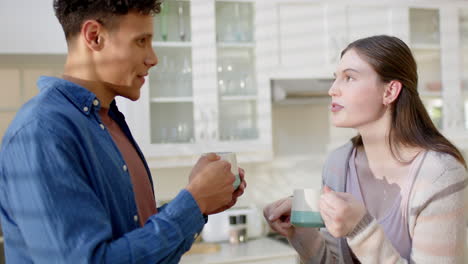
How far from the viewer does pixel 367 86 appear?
1.42 m

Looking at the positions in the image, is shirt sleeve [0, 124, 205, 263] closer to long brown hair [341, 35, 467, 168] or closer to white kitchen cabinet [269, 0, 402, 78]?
long brown hair [341, 35, 467, 168]

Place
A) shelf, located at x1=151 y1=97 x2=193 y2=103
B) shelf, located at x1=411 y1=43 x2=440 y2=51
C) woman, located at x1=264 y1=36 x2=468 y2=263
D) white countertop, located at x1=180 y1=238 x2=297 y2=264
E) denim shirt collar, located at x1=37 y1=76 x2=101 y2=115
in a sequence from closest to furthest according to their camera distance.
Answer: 1. denim shirt collar, located at x1=37 y1=76 x2=101 y2=115
2. woman, located at x1=264 y1=36 x2=468 y2=263
3. white countertop, located at x1=180 y1=238 x2=297 y2=264
4. shelf, located at x1=151 y1=97 x2=193 y2=103
5. shelf, located at x1=411 y1=43 x2=440 y2=51

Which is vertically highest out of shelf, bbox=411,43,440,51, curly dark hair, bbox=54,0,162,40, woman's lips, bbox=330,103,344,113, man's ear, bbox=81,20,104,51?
shelf, bbox=411,43,440,51

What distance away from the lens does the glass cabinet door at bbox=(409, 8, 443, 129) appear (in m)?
3.31

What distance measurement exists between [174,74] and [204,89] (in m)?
0.20

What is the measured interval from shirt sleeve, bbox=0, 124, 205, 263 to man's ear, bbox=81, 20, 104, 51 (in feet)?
0.73

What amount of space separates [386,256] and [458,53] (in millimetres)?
2612

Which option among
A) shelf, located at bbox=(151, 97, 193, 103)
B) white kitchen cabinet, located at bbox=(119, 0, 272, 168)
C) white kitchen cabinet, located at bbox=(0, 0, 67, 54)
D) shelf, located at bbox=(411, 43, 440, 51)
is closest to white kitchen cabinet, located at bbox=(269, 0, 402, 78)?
white kitchen cabinet, located at bbox=(119, 0, 272, 168)

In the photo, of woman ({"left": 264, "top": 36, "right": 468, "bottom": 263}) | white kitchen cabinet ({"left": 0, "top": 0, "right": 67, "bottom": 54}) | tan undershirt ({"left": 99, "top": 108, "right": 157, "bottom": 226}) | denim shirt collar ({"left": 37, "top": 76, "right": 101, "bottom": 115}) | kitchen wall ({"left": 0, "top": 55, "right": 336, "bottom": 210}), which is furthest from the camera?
kitchen wall ({"left": 0, "top": 55, "right": 336, "bottom": 210})

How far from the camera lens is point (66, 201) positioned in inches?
31.1

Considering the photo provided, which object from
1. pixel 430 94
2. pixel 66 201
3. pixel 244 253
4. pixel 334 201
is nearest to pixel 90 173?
pixel 66 201

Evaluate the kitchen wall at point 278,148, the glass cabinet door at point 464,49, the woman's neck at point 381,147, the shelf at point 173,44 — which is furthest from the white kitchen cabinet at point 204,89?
the woman's neck at point 381,147

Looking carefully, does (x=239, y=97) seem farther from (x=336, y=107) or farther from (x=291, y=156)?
(x=336, y=107)

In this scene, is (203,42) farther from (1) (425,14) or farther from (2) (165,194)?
(1) (425,14)
